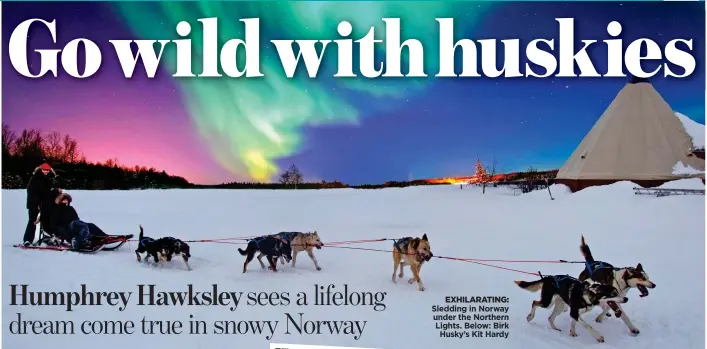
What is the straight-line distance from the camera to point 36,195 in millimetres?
3268

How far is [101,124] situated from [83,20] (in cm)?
67

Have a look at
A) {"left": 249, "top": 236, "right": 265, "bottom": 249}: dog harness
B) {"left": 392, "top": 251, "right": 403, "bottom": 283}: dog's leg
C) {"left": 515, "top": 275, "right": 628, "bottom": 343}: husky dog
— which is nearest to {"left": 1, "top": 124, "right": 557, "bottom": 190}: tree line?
{"left": 249, "top": 236, "right": 265, "bottom": 249}: dog harness

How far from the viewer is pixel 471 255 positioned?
3.21 meters

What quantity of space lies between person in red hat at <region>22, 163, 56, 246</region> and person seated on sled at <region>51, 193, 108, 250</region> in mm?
96

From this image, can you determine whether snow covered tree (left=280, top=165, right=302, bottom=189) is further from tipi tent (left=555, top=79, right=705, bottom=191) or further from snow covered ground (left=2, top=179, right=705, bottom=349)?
tipi tent (left=555, top=79, right=705, bottom=191)

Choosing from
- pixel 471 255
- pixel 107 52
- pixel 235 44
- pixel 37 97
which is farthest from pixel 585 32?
pixel 37 97

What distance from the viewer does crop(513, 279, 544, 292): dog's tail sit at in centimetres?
301

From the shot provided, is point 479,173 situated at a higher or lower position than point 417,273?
higher

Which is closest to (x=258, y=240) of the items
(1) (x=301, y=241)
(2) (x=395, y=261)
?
(1) (x=301, y=241)

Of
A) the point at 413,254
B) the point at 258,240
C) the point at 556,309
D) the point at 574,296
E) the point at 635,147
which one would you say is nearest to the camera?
the point at 574,296

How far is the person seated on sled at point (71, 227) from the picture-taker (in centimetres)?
326

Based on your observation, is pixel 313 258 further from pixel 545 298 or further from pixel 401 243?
pixel 545 298

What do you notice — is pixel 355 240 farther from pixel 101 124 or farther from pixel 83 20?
pixel 83 20

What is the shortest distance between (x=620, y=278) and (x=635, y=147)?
0.95 meters
